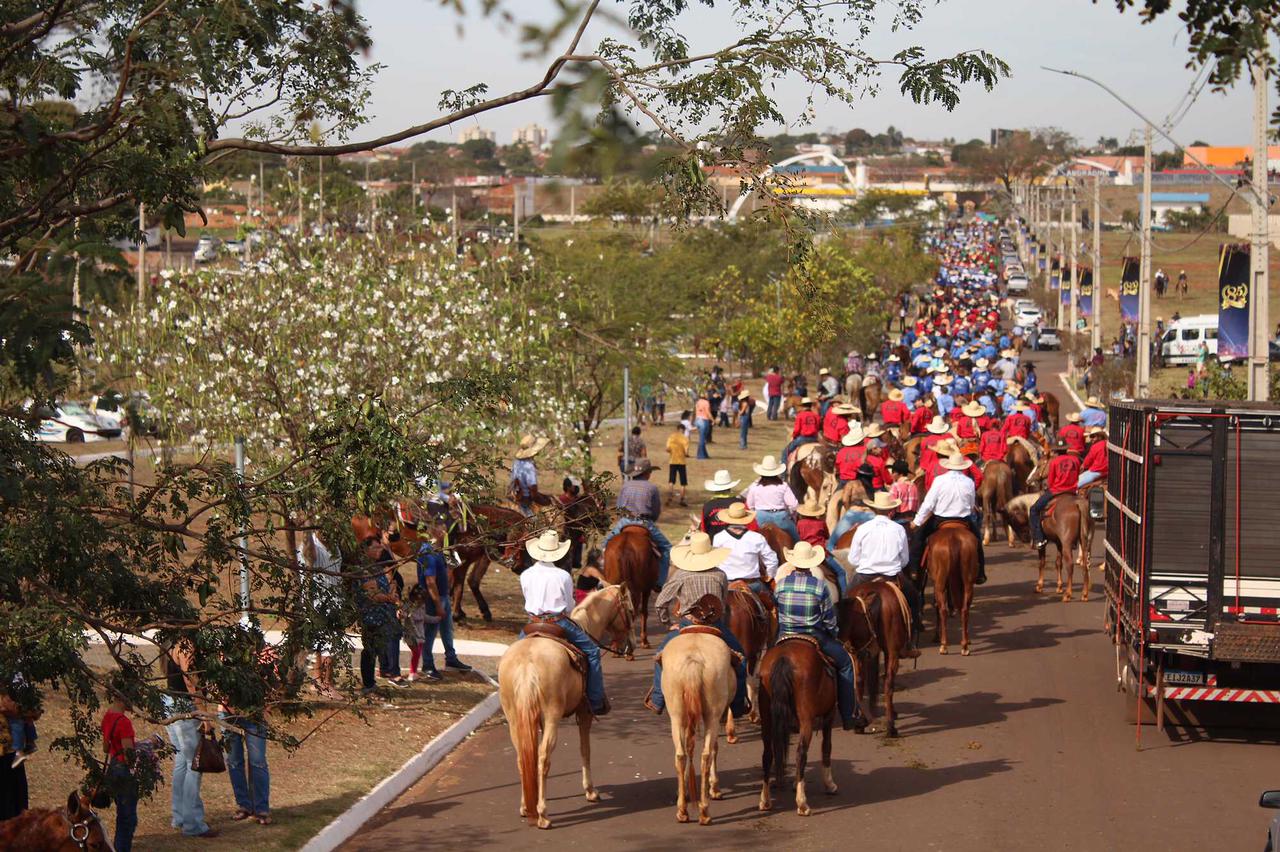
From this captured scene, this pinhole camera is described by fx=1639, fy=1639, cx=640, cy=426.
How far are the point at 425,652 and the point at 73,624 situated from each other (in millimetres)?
8999

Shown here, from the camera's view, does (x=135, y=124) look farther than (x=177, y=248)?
No

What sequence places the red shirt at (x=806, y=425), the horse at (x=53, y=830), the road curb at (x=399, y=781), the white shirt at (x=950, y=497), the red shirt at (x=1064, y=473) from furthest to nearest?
the red shirt at (x=806, y=425)
the red shirt at (x=1064, y=473)
the white shirt at (x=950, y=497)
the road curb at (x=399, y=781)
the horse at (x=53, y=830)

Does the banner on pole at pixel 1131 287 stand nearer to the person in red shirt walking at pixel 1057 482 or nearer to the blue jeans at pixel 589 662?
the person in red shirt walking at pixel 1057 482

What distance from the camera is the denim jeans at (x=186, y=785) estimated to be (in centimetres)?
1114

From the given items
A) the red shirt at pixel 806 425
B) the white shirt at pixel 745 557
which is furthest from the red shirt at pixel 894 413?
the white shirt at pixel 745 557

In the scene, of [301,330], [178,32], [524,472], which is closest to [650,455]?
[524,472]

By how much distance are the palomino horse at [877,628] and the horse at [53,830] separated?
757cm

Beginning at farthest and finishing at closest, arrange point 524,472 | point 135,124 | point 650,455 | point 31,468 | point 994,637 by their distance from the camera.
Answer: point 650,455 → point 524,472 → point 994,637 → point 135,124 → point 31,468

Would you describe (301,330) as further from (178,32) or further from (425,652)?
(178,32)

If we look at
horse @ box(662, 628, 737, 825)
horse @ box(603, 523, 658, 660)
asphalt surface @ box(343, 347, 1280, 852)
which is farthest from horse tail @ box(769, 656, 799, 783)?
horse @ box(603, 523, 658, 660)

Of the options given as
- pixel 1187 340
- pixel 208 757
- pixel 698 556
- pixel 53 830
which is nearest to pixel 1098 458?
pixel 698 556

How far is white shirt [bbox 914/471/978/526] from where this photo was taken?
737 inches

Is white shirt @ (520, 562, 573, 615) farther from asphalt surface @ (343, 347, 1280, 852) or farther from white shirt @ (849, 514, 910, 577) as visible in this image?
white shirt @ (849, 514, 910, 577)

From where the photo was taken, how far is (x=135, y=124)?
9508 mm
